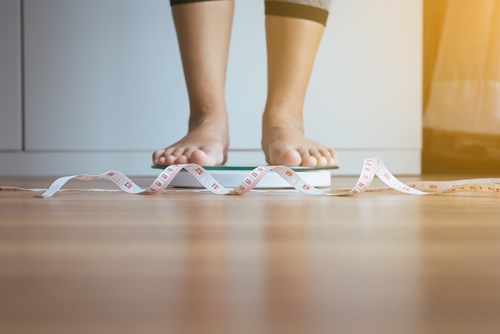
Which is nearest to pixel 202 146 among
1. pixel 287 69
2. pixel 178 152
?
pixel 178 152

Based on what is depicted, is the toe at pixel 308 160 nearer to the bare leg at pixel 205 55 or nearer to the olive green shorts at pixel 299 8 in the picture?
the bare leg at pixel 205 55

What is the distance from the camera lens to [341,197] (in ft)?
3.50

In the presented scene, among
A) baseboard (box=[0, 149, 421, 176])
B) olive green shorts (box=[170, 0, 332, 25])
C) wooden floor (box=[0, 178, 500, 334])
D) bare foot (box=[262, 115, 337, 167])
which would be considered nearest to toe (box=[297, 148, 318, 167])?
bare foot (box=[262, 115, 337, 167])

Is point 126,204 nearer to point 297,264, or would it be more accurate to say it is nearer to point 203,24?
point 297,264

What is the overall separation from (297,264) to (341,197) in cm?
68

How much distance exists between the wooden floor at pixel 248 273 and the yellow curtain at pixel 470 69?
65.4 inches

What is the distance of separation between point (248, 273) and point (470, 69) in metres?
2.11

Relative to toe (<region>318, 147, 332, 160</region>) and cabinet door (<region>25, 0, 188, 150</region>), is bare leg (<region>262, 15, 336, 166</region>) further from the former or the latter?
cabinet door (<region>25, 0, 188, 150</region>)

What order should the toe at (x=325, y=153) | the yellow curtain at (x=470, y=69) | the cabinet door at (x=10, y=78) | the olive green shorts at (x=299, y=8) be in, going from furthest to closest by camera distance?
the yellow curtain at (x=470, y=69) < the cabinet door at (x=10, y=78) < the olive green shorts at (x=299, y=8) < the toe at (x=325, y=153)

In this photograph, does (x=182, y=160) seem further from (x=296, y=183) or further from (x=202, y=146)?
(x=296, y=183)

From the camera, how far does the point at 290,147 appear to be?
135 centimetres

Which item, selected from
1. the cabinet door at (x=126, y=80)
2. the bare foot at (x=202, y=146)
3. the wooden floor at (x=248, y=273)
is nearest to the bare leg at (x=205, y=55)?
the bare foot at (x=202, y=146)

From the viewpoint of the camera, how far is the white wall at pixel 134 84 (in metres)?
2.12

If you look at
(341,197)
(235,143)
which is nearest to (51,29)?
(235,143)
